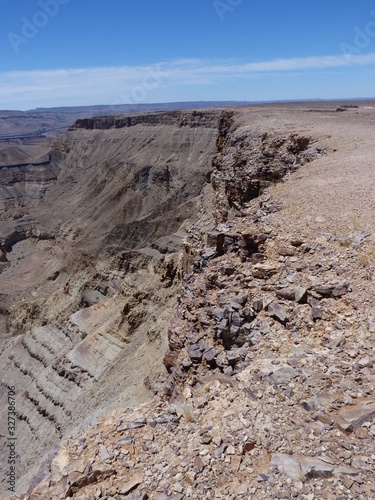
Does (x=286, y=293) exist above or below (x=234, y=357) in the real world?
above

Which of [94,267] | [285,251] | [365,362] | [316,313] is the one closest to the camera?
[365,362]

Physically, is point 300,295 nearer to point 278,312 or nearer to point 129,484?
point 278,312

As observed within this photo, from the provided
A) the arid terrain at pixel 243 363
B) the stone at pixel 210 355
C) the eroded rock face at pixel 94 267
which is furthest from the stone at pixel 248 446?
the eroded rock face at pixel 94 267

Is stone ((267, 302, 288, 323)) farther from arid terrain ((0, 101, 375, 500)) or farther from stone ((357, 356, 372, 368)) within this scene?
stone ((357, 356, 372, 368))

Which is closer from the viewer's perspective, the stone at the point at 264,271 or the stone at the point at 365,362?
the stone at the point at 365,362

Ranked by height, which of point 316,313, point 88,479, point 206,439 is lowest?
point 88,479

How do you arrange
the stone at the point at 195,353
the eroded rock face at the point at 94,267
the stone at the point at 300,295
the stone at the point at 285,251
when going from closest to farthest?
the stone at the point at 300,295 → the stone at the point at 195,353 → the stone at the point at 285,251 → the eroded rock face at the point at 94,267

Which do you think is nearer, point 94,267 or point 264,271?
point 264,271

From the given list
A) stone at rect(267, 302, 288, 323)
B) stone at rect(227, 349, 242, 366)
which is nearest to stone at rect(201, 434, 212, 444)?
stone at rect(227, 349, 242, 366)

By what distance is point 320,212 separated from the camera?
31.5ft

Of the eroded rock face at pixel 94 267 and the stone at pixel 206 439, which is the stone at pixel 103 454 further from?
the eroded rock face at pixel 94 267

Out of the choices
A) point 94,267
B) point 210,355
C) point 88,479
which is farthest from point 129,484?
point 94,267

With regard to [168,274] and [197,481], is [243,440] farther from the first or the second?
[168,274]

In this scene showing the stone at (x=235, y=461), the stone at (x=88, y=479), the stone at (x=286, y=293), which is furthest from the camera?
the stone at (x=286, y=293)
